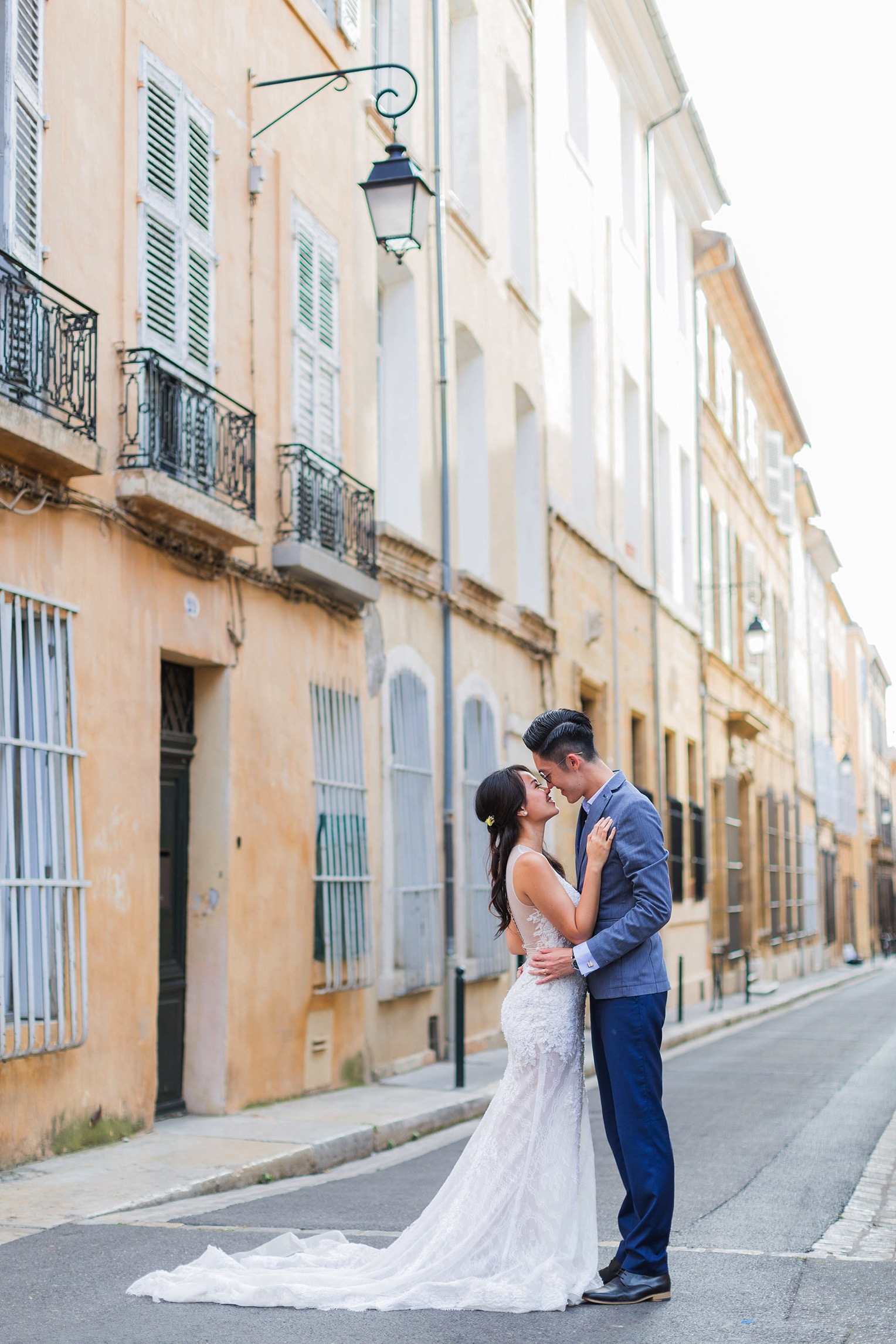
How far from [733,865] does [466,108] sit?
16.7m

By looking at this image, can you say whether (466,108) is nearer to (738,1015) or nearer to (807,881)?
(738,1015)

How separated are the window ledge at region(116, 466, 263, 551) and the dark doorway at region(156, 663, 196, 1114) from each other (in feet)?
3.20

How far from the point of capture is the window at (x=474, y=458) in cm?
1702

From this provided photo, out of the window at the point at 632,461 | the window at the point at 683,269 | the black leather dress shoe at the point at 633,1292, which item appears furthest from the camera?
the window at the point at 683,269

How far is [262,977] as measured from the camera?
11289 mm

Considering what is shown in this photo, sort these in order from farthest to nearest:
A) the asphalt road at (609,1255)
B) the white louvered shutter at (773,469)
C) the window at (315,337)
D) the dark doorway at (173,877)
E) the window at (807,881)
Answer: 1. the window at (807,881)
2. the white louvered shutter at (773,469)
3. the window at (315,337)
4. the dark doorway at (173,877)
5. the asphalt road at (609,1255)

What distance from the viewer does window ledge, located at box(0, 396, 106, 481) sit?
805cm

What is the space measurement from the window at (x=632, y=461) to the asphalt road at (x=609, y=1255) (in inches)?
533

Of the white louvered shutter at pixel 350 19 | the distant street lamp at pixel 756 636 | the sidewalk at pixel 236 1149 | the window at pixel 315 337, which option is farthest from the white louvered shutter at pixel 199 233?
the distant street lamp at pixel 756 636

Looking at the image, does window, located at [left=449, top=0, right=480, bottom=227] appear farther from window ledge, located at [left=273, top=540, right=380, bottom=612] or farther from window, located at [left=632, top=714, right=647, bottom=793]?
window, located at [left=632, top=714, right=647, bottom=793]

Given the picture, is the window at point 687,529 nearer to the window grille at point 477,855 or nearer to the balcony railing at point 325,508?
the window grille at point 477,855

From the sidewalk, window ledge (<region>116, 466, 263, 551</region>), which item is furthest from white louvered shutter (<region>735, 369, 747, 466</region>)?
window ledge (<region>116, 466, 263, 551</region>)

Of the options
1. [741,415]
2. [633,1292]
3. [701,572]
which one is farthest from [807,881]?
[633,1292]

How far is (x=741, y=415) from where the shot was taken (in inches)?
1382
